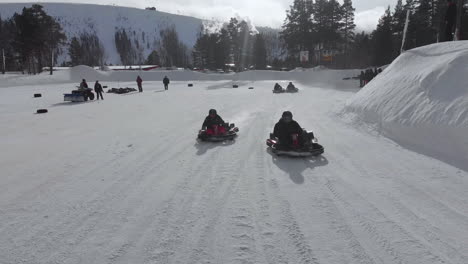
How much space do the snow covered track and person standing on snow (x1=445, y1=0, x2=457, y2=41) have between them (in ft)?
25.9

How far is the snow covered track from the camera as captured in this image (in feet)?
11.7

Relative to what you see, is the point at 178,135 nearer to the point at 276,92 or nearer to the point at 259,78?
the point at 276,92

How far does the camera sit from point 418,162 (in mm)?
6543

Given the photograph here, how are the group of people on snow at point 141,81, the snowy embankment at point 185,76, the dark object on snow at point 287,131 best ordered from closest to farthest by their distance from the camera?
the dark object on snow at point 287,131 → the group of people on snow at point 141,81 → the snowy embankment at point 185,76

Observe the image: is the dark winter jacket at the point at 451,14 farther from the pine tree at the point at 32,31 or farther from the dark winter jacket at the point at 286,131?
the pine tree at the point at 32,31

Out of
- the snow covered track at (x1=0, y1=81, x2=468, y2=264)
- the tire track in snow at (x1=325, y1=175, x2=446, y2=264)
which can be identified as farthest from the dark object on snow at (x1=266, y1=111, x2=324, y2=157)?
the tire track in snow at (x1=325, y1=175, x2=446, y2=264)

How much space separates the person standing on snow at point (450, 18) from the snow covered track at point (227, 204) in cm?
790

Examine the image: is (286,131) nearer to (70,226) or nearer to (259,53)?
(70,226)

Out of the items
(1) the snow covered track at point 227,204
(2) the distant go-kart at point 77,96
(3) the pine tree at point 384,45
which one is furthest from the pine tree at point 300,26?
(1) the snow covered track at point 227,204

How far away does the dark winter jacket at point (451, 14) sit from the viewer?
41.1ft

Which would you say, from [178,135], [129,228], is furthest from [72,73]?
[129,228]

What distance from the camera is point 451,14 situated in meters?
12.7

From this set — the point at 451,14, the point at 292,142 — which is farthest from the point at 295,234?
the point at 451,14

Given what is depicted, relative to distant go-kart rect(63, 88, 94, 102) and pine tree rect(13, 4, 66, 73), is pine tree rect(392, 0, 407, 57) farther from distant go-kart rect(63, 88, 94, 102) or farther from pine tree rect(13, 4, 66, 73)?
pine tree rect(13, 4, 66, 73)
